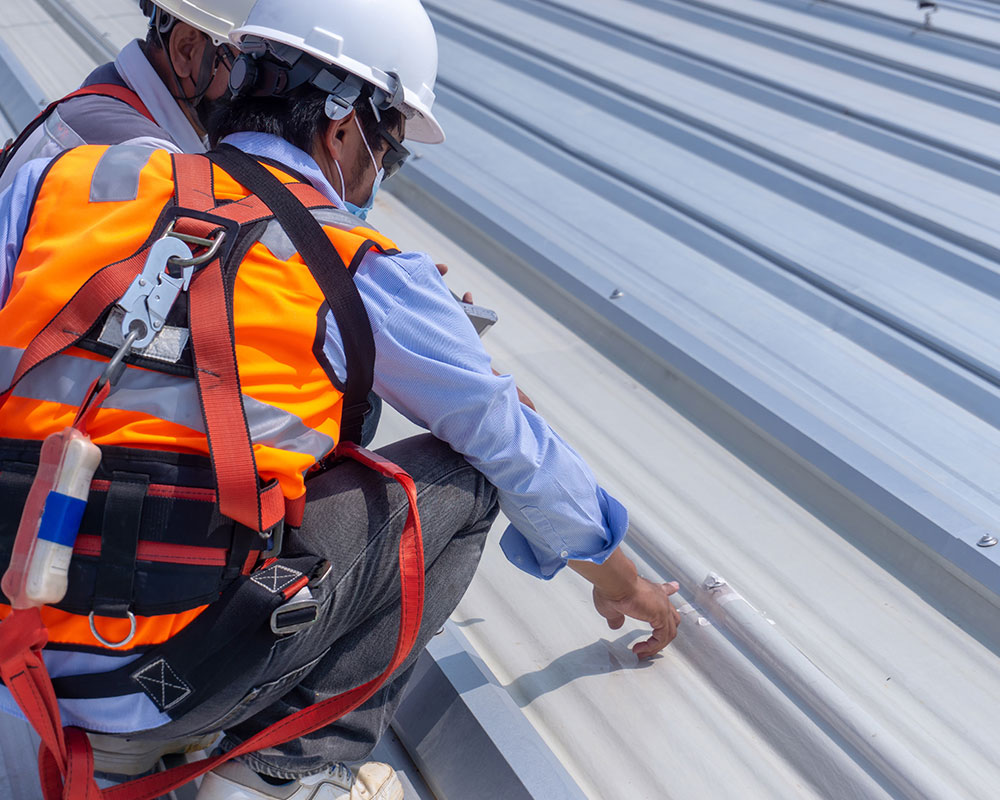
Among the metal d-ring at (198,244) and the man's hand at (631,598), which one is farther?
the man's hand at (631,598)

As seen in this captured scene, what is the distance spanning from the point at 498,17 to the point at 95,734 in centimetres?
383

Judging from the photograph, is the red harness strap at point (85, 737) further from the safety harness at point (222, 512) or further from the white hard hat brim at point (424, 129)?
the white hard hat brim at point (424, 129)

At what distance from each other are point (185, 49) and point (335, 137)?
95cm

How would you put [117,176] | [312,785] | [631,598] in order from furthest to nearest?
[631,598], [312,785], [117,176]

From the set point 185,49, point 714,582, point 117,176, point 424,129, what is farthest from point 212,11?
point 714,582

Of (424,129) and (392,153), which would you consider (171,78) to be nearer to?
(424,129)

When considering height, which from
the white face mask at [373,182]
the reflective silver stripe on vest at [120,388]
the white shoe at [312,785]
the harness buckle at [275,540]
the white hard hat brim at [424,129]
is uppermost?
the white hard hat brim at [424,129]

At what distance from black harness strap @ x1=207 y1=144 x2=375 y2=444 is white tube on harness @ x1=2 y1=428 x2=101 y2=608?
1.05 feet

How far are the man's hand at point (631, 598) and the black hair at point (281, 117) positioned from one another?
0.80m

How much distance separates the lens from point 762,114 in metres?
3.30

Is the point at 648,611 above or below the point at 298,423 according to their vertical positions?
below

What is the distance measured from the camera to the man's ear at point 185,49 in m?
2.06

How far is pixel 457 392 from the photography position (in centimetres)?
125

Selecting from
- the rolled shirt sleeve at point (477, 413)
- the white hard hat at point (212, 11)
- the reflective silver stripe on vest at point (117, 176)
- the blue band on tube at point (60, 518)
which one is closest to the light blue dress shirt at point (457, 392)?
the rolled shirt sleeve at point (477, 413)
